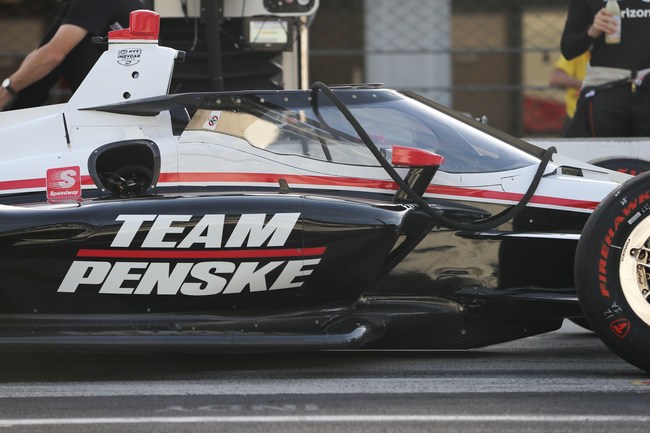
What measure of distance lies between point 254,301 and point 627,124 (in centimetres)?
354

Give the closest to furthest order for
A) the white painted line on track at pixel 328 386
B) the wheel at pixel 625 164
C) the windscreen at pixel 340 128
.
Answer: the white painted line on track at pixel 328 386 → the windscreen at pixel 340 128 → the wheel at pixel 625 164

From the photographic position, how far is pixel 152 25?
599 cm

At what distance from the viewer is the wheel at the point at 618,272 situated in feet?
16.4

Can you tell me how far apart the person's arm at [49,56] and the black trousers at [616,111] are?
3.00 m

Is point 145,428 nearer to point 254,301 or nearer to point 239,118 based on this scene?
point 254,301

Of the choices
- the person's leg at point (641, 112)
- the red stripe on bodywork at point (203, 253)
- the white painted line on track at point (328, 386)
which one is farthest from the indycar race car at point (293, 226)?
the person's leg at point (641, 112)

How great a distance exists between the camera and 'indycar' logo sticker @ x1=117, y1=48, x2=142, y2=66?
19.4ft

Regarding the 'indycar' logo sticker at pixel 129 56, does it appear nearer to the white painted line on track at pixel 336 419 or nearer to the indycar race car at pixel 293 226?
the indycar race car at pixel 293 226

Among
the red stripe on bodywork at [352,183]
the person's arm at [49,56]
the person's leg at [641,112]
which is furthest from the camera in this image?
the person's leg at [641,112]

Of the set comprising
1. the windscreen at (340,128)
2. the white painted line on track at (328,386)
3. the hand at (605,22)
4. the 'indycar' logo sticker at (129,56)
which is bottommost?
the white painted line on track at (328,386)

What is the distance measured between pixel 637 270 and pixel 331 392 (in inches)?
49.7

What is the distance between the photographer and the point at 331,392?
192 inches

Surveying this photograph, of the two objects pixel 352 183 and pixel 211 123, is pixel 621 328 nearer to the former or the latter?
pixel 352 183

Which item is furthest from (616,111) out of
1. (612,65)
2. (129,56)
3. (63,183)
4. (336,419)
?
(336,419)
